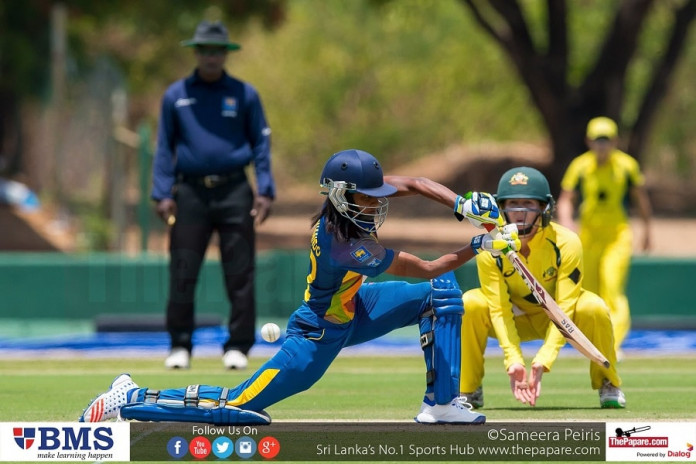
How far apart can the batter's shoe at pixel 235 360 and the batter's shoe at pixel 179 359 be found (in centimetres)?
33

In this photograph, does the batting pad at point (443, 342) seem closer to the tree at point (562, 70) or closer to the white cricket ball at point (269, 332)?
the white cricket ball at point (269, 332)

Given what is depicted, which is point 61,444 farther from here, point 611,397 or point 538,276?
point 611,397

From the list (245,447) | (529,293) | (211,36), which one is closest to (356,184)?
(245,447)

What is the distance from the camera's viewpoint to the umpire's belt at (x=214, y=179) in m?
11.0

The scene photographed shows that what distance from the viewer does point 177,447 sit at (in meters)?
6.33

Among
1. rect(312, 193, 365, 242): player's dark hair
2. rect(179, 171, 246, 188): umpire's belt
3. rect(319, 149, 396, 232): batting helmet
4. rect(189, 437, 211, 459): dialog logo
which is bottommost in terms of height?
rect(189, 437, 211, 459): dialog logo

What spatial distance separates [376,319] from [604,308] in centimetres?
162

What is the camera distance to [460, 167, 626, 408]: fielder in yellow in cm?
799

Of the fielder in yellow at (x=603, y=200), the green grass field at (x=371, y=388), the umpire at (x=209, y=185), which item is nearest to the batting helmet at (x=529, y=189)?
the green grass field at (x=371, y=388)

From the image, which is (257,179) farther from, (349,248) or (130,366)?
(349,248)

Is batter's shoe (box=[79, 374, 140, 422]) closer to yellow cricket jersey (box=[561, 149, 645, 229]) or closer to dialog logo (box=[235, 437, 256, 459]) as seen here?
dialog logo (box=[235, 437, 256, 459])

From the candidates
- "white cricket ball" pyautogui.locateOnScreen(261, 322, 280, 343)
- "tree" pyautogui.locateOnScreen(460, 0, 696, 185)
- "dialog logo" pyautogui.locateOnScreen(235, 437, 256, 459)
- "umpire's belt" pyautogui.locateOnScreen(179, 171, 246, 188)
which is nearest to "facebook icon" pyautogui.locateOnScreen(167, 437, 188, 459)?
"dialog logo" pyautogui.locateOnScreen(235, 437, 256, 459)

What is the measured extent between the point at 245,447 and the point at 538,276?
8.25 ft

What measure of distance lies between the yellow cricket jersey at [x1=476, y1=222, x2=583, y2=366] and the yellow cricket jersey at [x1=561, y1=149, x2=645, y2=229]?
419cm
